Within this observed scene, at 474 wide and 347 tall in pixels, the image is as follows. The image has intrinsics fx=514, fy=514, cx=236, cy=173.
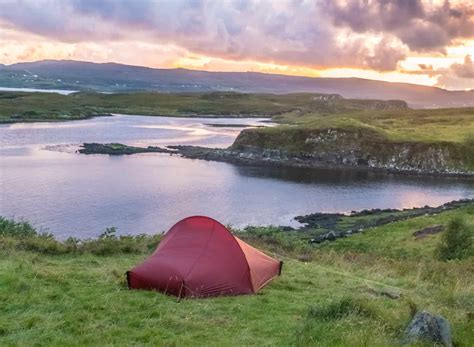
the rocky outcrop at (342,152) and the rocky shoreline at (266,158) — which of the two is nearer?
the rocky shoreline at (266,158)

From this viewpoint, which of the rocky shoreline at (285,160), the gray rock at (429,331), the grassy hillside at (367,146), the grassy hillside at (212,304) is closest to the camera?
the gray rock at (429,331)

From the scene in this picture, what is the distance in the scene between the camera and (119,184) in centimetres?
7369

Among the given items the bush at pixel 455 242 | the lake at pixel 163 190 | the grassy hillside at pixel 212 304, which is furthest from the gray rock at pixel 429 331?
the lake at pixel 163 190

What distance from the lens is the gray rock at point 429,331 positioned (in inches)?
368

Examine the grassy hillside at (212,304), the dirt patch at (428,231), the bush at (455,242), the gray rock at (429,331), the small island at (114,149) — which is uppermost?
the gray rock at (429,331)

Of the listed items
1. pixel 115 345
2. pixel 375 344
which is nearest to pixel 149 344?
pixel 115 345

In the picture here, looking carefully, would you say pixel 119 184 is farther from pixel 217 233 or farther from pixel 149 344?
pixel 149 344

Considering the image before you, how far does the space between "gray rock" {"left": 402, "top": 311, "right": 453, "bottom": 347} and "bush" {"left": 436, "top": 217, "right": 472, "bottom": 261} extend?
1948 centimetres

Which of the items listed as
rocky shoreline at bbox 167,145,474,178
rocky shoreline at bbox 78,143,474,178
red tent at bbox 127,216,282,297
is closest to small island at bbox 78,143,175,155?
rocky shoreline at bbox 78,143,474,178

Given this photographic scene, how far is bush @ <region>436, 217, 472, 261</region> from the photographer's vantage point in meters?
28.0

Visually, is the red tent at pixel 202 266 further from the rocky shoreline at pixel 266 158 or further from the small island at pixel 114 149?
the small island at pixel 114 149

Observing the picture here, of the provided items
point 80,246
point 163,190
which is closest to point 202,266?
point 80,246

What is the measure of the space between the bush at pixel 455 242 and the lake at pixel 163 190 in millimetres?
28488

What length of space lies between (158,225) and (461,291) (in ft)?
136
